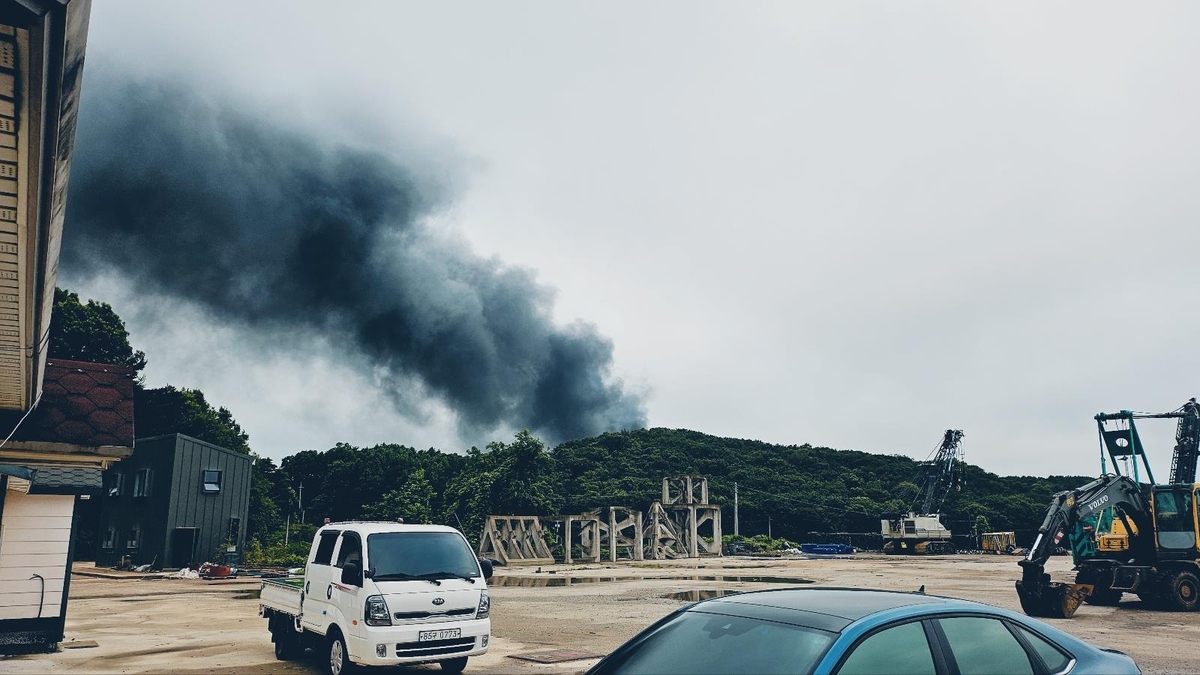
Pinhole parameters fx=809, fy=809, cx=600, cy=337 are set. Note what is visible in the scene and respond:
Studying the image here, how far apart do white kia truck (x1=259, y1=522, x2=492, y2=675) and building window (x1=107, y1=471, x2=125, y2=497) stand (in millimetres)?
32287

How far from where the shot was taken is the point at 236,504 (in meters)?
38.4

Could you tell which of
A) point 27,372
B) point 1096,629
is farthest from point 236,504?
point 1096,629

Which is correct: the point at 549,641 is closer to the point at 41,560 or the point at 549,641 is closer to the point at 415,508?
the point at 41,560

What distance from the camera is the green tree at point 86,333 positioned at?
43.7m

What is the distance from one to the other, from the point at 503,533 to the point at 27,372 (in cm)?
3322

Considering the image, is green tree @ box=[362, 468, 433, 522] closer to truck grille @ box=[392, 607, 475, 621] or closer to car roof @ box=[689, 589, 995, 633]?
truck grille @ box=[392, 607, 475, 621]

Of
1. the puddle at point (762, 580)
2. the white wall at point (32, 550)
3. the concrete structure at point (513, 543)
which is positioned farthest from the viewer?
the concrete structure at point (513, 543)

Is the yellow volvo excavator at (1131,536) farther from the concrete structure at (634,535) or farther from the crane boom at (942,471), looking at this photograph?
the crane boom at (942,471)

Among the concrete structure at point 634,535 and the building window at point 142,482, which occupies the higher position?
the building window at point 142,482

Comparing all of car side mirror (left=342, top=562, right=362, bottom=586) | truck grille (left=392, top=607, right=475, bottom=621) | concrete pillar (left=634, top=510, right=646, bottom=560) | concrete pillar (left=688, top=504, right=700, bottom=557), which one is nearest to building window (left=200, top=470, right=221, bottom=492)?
concrete pillar (left=634, top=510, right=646, bottom=560)

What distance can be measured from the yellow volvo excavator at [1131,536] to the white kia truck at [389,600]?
13636 mm

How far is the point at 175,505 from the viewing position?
3500cm

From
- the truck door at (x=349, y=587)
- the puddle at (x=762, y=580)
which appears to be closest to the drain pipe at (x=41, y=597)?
the truck door at (x=349, y=587)

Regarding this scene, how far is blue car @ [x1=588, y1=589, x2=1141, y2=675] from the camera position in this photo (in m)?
3.93
